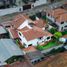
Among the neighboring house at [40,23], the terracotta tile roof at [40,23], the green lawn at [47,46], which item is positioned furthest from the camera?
the terracotta tile roof at [40,23]

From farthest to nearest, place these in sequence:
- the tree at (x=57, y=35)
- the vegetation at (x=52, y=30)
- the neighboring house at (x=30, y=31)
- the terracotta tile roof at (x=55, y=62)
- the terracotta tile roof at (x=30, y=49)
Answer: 1. the vegetation at (x=52, y=30)
2. the tree at (x=57, y=35)
3. the neighboring house at (x=30, y=31)
4. the terracotta tile roof at (x=30, y=49)
5. the terracotta tile roof at (x=55, y=62)

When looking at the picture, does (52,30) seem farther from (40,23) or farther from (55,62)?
(55,62)

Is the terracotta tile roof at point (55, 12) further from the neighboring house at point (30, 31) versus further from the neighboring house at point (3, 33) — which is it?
the neighboring house at point (3, 33)

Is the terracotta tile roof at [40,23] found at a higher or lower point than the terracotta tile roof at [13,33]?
higher

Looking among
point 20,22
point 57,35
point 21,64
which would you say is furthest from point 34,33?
Answer: point 21,64

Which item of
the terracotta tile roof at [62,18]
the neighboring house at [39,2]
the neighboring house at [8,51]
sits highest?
the terracotta tile roof at [62,18]

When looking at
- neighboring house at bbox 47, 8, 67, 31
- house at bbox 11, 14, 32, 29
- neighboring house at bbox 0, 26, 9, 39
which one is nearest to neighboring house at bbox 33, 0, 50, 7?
neighboring house at bbox 47, 8, 67, 31

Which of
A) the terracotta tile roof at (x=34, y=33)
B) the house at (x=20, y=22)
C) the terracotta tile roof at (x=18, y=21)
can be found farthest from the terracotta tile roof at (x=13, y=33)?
the terracotta tile roof at (x=34, y=33)

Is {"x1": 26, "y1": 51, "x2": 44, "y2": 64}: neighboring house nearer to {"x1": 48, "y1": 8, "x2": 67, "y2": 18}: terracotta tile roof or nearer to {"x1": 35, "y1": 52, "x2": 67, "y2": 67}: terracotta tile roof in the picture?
{"x1": 35, "y1": 52, "x2": 67, "y2": 67}: terracotta tile roof
